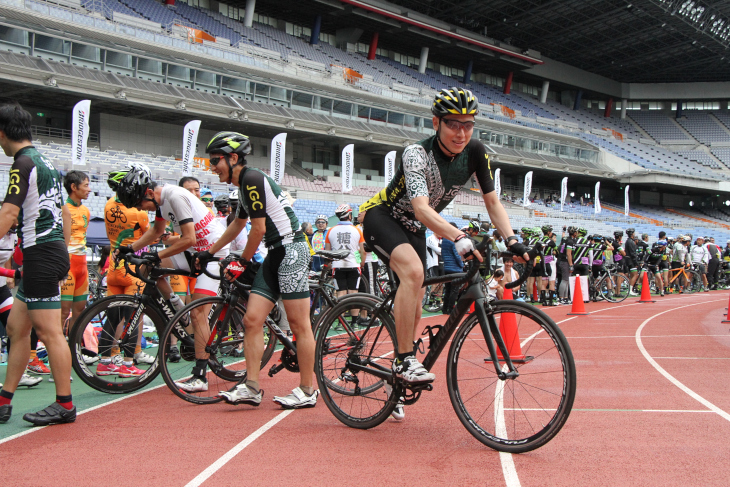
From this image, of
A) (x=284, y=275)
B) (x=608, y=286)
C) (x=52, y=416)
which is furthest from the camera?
(x=608, y=286)

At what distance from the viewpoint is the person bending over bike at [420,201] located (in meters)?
3.75

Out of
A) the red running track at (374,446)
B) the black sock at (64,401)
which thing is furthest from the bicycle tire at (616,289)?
the black sock at (64,401)

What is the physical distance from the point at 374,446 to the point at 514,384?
1.03m

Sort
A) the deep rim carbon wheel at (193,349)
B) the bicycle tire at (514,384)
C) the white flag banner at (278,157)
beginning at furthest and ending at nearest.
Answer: the white flag banner at (278,157), the deep rim carbon wheel at (193,349), the bicycle tire at (514,384)

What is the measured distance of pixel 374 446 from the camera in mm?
3764

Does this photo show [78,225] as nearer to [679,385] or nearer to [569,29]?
[679,385]

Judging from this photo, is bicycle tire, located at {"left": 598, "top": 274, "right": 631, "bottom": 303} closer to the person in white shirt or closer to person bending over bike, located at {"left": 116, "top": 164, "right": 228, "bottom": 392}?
the person in white shirt

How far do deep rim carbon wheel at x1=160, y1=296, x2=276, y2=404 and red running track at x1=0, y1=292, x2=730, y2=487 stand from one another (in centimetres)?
19

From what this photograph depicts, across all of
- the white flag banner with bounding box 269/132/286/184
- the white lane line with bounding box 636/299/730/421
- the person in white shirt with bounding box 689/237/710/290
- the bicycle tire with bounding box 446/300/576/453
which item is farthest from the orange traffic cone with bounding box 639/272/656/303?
the white flag banner with bounding box 269/132/286/184

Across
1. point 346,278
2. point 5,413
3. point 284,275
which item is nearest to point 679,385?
point 284,275

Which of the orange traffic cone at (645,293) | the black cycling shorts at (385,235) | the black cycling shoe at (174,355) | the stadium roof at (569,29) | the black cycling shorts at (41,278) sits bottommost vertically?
the orange traffic cone at (645,293)

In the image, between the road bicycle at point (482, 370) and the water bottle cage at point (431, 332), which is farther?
the water bottle cage at point (431, 332)

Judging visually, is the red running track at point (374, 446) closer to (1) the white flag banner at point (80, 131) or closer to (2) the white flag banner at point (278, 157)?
(1) the white flag banner at point (80, 131)

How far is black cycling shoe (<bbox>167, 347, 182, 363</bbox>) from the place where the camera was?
5.18 m
